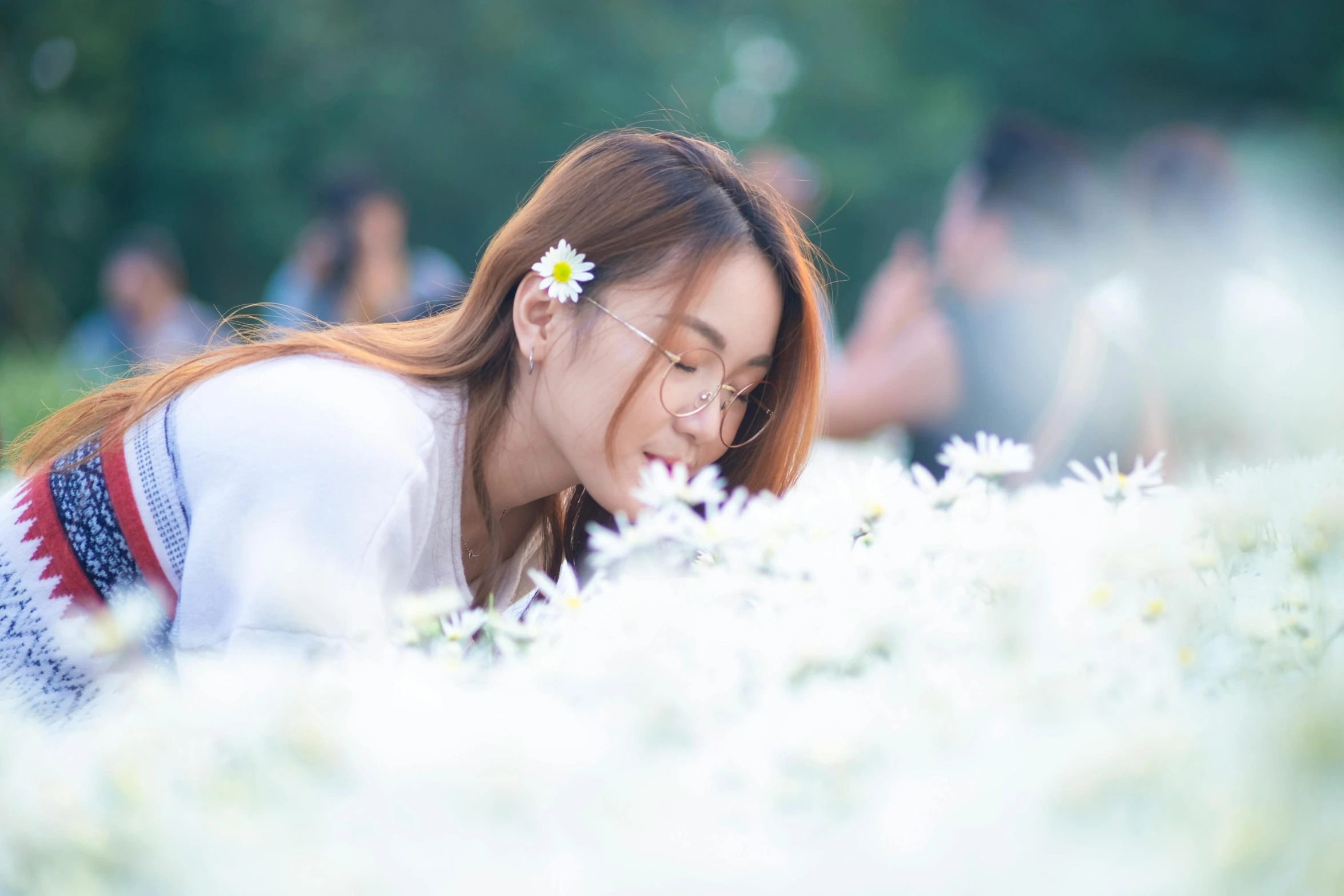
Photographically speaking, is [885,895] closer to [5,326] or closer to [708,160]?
[708,160]

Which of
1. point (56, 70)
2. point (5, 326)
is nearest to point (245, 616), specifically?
point (5, 326)

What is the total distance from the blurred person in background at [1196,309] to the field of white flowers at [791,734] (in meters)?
2.41

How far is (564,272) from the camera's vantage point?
200 centimetres

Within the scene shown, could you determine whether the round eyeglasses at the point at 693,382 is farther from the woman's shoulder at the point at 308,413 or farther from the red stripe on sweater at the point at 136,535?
the red stripe on sweater at the point at 136,535

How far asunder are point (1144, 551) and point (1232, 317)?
108 inches

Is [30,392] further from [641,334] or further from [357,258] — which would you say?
[641,334]

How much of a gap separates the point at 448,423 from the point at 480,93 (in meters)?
19.2

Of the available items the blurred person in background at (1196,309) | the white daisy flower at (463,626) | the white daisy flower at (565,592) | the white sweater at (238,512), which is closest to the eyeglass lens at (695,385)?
the white sweater at (238,512)

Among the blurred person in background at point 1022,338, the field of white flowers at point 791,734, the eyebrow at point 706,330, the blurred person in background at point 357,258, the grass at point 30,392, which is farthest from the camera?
the blurred person in background at point 357,258

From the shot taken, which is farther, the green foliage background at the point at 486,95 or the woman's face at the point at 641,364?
the green foliage background at the point at 486,95

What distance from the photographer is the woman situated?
5.48 ft

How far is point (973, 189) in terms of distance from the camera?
12.6 ft

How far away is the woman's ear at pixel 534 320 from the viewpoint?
2031 mm

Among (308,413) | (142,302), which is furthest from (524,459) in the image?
(142,302)
